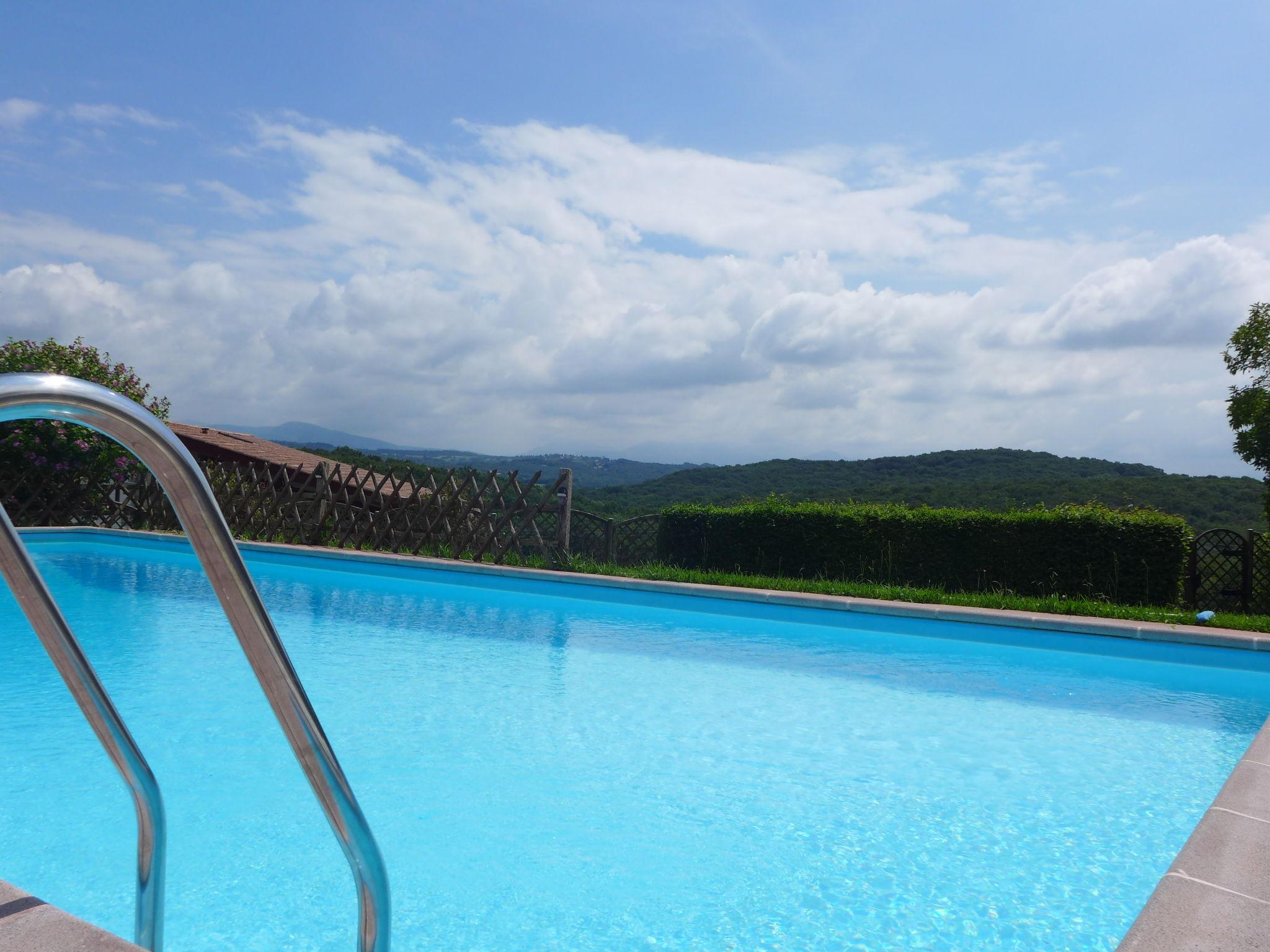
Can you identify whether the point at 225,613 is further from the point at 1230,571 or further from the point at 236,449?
the point at 236,449

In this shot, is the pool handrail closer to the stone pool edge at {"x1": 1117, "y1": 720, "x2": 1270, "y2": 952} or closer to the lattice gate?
the stone pool edge at {"x1": 1117, "y1": 720, "x2": 1270, "y2": 952}

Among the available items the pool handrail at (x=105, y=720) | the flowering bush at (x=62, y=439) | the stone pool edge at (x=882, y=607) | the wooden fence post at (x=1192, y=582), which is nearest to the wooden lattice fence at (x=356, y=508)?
the flowering bush at (x=62, y=439)

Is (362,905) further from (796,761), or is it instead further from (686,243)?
(686,243)

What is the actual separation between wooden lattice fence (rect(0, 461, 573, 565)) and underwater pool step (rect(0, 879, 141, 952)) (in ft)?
34.9

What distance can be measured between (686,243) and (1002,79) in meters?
6.08

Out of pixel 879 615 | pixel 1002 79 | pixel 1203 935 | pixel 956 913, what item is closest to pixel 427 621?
pixel 879 615

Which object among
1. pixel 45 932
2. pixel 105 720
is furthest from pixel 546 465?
pixel 45 932

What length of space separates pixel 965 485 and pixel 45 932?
→ 892 inches


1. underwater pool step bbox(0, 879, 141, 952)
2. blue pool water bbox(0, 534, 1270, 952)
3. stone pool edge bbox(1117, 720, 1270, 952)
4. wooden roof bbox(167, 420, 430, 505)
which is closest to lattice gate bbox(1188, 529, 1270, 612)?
blue pool water bbox(0, 534, 1270, 952)

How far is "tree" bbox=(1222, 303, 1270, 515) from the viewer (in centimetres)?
1124

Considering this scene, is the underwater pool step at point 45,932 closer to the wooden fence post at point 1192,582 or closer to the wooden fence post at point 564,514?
the wooden fence post at point 564,514

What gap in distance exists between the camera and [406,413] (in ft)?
98.2

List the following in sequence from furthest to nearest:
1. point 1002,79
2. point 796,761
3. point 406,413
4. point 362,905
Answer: point 406,413
point 1002,79
point 796,761
point 362,905

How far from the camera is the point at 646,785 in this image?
14.9 feet
